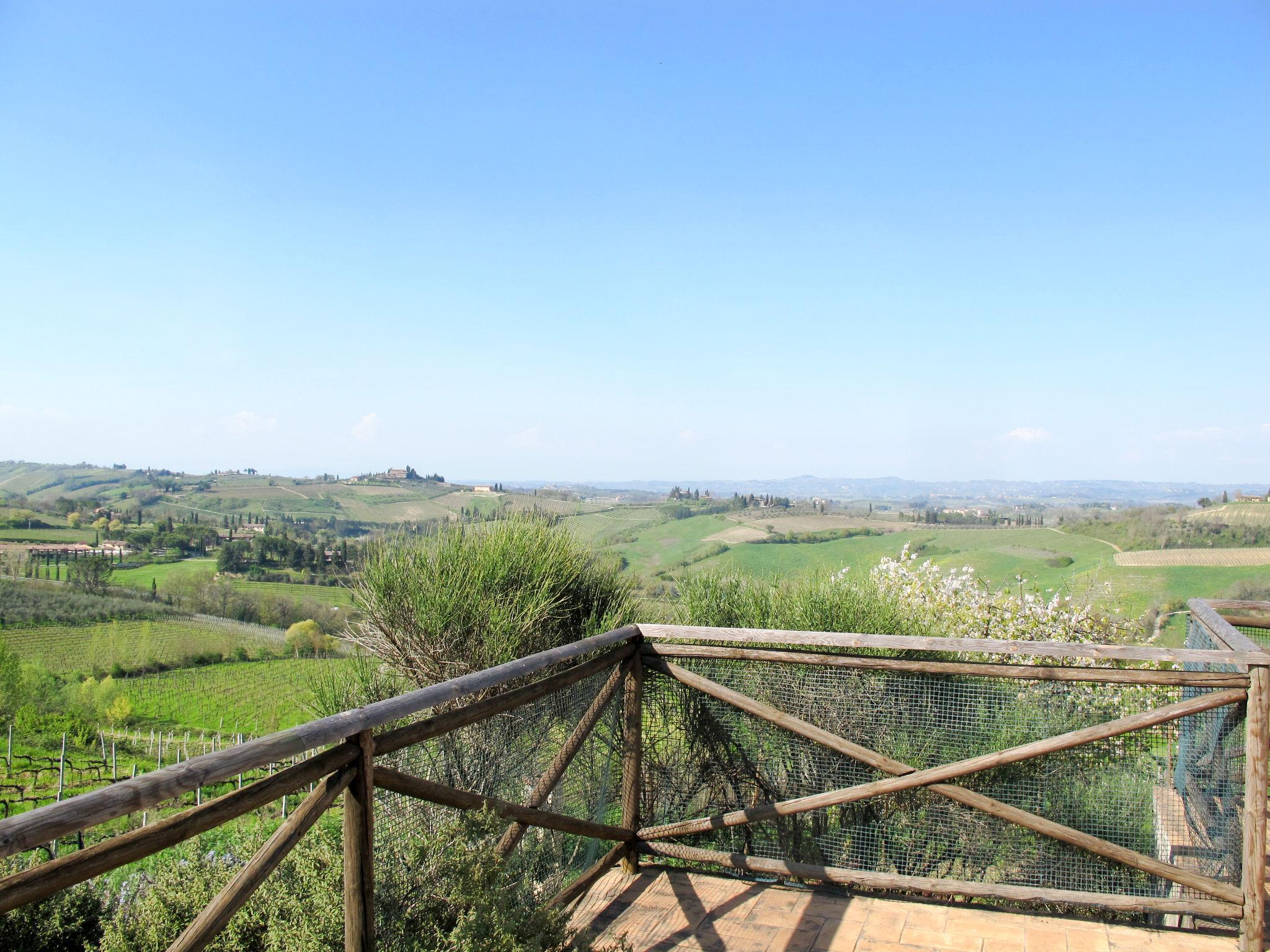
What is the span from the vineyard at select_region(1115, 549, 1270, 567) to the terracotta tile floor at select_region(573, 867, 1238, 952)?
13880 millimetres

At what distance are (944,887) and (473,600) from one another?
10.0ft

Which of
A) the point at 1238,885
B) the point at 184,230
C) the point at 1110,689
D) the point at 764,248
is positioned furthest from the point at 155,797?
the point at 184,230

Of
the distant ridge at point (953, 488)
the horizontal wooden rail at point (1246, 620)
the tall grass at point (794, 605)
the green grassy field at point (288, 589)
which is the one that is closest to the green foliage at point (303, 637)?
the green grassy field at point (288, 589)

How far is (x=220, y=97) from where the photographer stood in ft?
76.7

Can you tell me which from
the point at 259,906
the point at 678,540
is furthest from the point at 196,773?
the point at 678,540

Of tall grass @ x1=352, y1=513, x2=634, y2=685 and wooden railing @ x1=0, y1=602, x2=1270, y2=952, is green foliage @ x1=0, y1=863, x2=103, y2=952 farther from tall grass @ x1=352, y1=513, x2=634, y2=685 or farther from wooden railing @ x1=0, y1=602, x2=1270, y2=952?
tall grass @ x1=352, y1=513, x2=634, y2=685

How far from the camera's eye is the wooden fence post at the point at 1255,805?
8.85ft

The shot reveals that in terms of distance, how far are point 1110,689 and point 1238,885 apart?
3.37 ft

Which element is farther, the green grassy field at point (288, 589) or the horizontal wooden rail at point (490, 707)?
the green grassy field at point (288, 589)

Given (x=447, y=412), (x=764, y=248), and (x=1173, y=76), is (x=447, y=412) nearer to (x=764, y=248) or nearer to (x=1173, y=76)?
(x=764, y=248)

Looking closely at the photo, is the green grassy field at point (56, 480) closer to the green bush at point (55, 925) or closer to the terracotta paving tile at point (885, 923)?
the green bush at point (55, 925)

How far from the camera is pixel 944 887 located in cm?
307

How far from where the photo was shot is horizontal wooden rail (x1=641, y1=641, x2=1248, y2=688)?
110 inches

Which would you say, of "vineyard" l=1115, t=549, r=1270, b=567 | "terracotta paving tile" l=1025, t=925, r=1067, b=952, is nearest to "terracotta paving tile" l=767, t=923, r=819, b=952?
"terracotta paving tile" l=1025, t=925, r=1067, b=952
